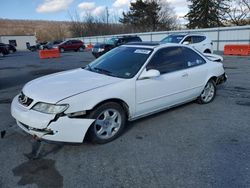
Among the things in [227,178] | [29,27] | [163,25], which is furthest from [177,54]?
[29,27]

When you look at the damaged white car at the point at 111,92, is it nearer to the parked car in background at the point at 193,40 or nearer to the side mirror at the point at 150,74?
the side mirror at the point at 150,74

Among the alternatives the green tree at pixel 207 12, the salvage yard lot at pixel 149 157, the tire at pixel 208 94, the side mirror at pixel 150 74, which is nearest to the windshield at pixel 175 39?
the tire at pixel 208 94

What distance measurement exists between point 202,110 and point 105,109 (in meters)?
2.61

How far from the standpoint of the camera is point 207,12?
3791cm

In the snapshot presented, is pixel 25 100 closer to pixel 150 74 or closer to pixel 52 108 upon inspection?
pixel 52 108

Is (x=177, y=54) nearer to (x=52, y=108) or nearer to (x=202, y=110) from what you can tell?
(x=202, y=110)

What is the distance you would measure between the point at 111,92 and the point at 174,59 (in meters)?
1.78

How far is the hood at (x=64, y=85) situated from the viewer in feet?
Answer: 10.9

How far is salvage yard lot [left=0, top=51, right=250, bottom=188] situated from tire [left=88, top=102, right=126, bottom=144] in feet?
0.45

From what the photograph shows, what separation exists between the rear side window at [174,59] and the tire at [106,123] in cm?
104

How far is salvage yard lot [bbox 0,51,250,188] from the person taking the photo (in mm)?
2789

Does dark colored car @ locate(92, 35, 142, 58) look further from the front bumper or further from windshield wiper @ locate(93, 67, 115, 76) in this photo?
the front bumper

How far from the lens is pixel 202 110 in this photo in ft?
17.0

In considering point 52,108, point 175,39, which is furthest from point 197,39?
point 52,108
